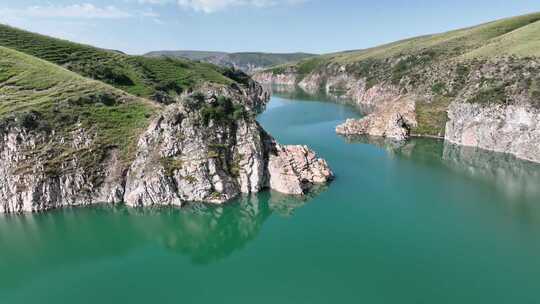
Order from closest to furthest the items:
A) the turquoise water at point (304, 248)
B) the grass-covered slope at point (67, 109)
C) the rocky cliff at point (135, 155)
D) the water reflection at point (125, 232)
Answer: the turquoise water at point (304, 248), the water reflection at point (125, 232), the rocky cliff at point (135, 155), the grass-covered slope at point (67, 109)

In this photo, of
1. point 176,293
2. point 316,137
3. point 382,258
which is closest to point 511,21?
point 316,137

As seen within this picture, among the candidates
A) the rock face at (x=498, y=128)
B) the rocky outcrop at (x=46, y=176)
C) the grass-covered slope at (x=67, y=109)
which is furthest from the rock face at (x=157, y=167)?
the rock face at (x=498, y=128)

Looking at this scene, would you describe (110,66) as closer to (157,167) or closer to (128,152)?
(128,152)

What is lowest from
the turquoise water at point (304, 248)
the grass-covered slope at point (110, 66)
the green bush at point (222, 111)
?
the turquoise water at point (304, 248)

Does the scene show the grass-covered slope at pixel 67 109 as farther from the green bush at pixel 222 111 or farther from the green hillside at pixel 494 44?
the green hillside at pixel 494 44

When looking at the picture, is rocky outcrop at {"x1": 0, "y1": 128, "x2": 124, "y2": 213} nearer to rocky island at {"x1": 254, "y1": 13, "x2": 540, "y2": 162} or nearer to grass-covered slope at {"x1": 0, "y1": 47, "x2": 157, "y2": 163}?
grass-covered slope at {"x1": 0, "y1": 47, "x2": 157, "y2": 163}

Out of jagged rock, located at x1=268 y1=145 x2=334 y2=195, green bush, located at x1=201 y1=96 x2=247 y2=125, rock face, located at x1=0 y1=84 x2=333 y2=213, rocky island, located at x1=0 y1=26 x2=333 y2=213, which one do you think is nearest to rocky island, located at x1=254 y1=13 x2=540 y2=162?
jagged rock, located at x1=268 y1=145 x2=334 y2=195

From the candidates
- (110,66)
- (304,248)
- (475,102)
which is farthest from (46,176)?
(475,102)
